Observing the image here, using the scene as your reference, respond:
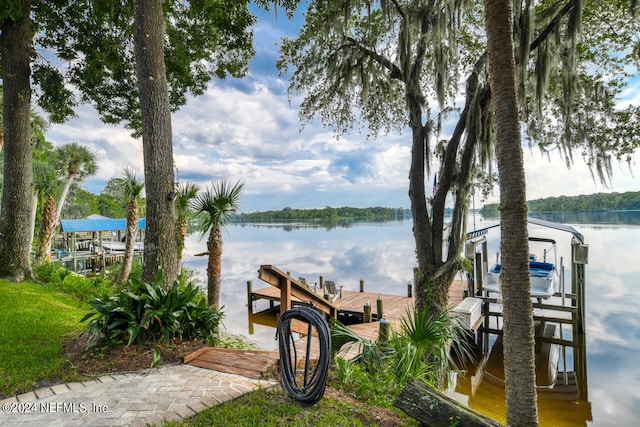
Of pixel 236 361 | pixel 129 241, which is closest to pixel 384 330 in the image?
pixel 236 361

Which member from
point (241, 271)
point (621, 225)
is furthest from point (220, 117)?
point (621, 225)

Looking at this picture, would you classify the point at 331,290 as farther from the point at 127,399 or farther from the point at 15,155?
the point at 127,399

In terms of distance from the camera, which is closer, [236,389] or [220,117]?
[236,389]

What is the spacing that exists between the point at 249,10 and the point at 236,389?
8.56 metres

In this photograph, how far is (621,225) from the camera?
51.0 m

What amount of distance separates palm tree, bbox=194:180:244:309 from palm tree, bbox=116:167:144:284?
5.14 meters

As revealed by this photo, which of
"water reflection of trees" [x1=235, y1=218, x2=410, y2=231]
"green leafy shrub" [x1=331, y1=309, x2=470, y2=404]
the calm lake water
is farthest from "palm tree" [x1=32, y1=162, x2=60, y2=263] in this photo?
"water reflection of trees" [x1=235, y1=218, x2=410, y2=231]

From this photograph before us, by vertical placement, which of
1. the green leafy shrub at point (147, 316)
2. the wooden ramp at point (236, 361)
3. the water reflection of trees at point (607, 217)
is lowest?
the water reflection of trees at point (607, 217)

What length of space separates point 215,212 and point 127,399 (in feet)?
12.1

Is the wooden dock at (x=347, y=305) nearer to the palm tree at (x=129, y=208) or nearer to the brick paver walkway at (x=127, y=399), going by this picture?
the brick paver walkway at (x=127, y=399)

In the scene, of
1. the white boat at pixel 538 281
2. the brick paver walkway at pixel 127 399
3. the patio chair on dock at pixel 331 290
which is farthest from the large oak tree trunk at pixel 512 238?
the patio chair on dock at pixel 331 290

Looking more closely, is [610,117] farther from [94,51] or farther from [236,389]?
[94,51]

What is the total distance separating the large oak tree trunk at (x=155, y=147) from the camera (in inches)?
184

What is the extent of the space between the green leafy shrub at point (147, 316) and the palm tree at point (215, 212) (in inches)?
73.5
